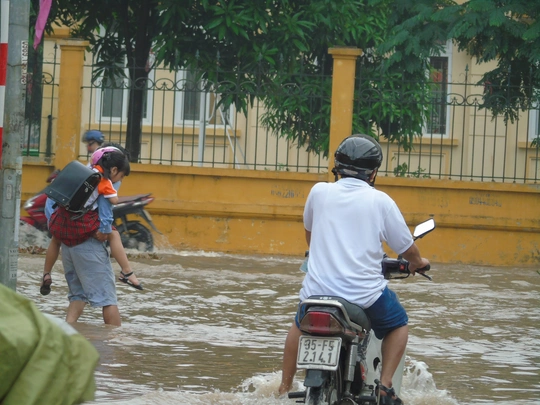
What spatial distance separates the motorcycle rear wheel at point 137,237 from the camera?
536 inches

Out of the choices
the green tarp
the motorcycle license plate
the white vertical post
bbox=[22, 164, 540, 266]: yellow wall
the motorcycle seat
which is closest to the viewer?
the green tarp

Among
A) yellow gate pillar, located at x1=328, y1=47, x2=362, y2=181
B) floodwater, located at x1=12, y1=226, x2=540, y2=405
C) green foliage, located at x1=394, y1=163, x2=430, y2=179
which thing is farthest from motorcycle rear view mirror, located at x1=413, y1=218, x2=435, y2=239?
green foliage, located at x1=394, y1=163, x2=430, y2=179

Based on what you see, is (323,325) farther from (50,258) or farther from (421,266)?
(50,258)

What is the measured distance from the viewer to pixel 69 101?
47.3 ft

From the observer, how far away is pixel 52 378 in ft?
7.55

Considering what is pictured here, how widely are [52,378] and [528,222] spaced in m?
12.3

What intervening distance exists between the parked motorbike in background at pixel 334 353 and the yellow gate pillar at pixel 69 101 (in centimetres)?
1001

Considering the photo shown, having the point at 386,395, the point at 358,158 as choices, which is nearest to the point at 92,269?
the point at 358,158

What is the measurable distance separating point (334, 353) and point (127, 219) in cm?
942

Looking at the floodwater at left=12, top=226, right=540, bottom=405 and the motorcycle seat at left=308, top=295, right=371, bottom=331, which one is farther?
the floodwater at left=12, top=226, right=540, bottom=405

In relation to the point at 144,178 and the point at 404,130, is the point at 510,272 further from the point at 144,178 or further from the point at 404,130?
the point at 144,178

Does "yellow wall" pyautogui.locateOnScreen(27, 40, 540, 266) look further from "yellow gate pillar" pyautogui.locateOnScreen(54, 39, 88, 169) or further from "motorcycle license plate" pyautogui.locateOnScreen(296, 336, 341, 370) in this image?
"motorcycle license plate" pyautogui.locateOnScreen(296, 336, 341, 370)

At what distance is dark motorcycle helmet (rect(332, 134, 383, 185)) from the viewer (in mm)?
5055

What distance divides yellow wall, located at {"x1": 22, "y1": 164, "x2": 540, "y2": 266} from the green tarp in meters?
11.6
